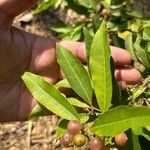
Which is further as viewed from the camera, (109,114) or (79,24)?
(79,24)

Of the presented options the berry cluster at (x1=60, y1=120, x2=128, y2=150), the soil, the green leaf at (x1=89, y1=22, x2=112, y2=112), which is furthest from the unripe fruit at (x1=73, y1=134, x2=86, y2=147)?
the soil

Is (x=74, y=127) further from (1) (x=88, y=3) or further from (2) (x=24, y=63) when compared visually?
(1) (x=88, y=3)

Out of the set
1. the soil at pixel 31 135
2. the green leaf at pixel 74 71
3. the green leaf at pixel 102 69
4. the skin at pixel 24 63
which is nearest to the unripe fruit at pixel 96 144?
the green leaf at pixel 102 69

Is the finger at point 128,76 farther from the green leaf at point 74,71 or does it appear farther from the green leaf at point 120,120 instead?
the green leaf at point 120,120

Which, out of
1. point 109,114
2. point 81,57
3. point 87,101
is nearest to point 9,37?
point 81,57

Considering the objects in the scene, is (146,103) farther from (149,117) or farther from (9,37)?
(9,37)
